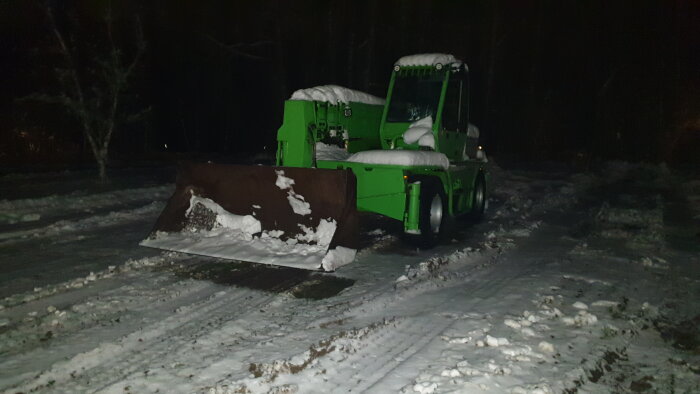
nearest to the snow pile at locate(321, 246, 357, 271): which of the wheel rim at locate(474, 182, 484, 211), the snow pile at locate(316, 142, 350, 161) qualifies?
the snow pile at locate(316, 142, 350, 161)

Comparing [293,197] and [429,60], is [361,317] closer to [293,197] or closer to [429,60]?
[293,197]

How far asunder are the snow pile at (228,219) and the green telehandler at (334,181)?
0.05 feet

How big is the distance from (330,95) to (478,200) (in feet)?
15.7

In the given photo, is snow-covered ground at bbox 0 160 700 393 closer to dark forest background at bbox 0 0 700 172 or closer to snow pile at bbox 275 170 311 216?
snow pile at bbox 275 170 311 216

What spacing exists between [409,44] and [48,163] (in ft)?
63.2

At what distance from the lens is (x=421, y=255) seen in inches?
329

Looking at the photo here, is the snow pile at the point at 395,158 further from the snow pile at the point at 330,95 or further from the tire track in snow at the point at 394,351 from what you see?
the tire track in snow at the point at 394,351

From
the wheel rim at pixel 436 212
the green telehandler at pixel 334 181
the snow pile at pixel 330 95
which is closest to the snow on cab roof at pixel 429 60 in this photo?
the green telehandler at pixel 334 181

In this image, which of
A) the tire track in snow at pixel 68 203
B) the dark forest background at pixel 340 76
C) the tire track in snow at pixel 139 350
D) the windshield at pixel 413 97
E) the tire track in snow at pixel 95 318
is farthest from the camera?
the dark forest background at pixel 340 76

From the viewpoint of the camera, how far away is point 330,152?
30.2 feet

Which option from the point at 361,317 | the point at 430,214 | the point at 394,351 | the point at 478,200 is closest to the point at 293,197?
the point at 430,214

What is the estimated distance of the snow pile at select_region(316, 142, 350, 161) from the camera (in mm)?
9055

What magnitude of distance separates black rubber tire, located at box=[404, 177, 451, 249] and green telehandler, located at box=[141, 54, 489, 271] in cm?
2

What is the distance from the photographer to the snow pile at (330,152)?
9055 mm
